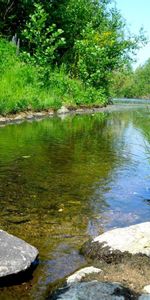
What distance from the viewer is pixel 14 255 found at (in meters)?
4.23

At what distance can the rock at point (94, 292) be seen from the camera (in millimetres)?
3620

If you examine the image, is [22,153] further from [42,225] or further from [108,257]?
[108,257]

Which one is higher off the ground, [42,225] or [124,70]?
[124,70]

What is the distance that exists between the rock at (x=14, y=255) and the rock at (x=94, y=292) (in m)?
Answer: 0.48

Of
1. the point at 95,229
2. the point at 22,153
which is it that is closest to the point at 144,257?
the point at 95,229

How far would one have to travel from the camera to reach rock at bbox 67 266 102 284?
13.5 ft

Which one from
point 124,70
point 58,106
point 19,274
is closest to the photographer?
point 19,274

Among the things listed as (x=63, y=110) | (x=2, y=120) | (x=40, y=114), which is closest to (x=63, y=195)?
(x=2, y=120)

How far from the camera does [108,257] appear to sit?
464 cm

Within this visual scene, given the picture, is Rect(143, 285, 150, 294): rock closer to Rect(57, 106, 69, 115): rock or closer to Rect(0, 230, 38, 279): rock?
Rect(0, 230, 38, 279): rock

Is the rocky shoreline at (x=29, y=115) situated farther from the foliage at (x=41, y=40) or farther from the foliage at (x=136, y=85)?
the foliage at (x=136, y=85)

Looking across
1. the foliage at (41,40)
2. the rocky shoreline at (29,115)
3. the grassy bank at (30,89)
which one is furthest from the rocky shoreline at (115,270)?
the foliage at (41,40)

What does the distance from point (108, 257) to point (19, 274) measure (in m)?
1.00

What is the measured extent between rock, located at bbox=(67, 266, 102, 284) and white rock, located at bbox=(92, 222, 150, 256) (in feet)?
1.46
